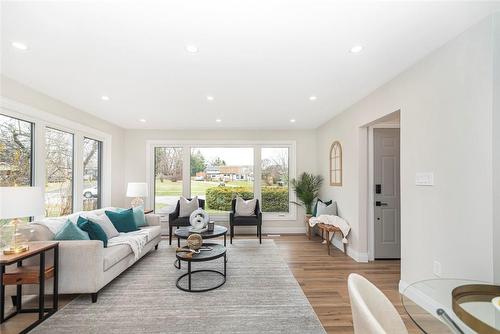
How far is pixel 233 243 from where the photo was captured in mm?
4762

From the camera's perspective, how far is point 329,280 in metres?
3.07

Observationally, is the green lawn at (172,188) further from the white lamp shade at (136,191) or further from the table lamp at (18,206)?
the table lamp at (18,206)

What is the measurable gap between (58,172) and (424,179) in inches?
193

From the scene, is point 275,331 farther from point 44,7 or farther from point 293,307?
point 44,7

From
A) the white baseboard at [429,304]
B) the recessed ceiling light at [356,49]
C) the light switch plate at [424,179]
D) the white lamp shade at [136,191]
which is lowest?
the white baseboard at [429,304]

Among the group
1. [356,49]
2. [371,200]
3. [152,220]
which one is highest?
[356,49]

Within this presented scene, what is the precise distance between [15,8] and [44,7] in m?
0.21

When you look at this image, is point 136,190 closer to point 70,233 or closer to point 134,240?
point 134,240

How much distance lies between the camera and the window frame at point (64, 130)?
9.78ft

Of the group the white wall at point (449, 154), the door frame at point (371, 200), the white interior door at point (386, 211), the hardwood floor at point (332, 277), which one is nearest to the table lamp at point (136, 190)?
the hardwood floor at point (332, 277)

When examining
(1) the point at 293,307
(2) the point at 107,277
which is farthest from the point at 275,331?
(2) the point at 107,277

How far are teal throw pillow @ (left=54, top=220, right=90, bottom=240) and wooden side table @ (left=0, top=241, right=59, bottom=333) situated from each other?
19 cm

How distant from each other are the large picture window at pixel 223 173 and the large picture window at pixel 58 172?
8.01ft

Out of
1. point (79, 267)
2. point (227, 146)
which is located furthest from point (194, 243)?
point (227, 146)
